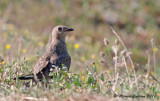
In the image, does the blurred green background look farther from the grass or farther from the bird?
the bird

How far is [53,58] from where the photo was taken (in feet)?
→ 16.1

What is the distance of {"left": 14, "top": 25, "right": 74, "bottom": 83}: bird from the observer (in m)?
4.63

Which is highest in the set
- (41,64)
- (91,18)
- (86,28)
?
(91,18)

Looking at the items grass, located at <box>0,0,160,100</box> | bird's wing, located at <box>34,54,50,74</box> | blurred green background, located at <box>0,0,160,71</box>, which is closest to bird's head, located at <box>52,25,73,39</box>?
bird's wing, located at <box>34,54,50,74</box>

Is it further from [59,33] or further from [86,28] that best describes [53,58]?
[86,28]

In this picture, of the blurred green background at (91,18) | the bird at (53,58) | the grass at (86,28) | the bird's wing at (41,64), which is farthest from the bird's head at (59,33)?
the blurred green background at (91,18)

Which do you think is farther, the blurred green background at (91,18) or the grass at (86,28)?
the blurred green background at (91,18)

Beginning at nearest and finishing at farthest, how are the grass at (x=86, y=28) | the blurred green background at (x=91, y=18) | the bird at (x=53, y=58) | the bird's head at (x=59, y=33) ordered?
the bird at (x=53, y=58) < the bird's head at (x=59, y=33) < the grass at (x=86, y=28) < the blurred green background at (x=91, y=18)

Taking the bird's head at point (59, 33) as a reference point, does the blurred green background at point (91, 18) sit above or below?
above

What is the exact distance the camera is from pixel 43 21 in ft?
43.9

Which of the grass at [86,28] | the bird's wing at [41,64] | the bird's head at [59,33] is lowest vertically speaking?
the bird's wing at [41,64]

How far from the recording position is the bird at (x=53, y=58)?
15.2 feet

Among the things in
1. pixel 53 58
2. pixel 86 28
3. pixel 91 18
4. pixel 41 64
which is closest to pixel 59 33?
pixel 53 58

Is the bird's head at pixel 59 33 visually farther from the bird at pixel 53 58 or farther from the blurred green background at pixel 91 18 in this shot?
the blurred green background at pixel 91 18
